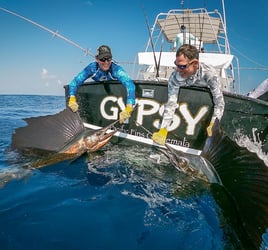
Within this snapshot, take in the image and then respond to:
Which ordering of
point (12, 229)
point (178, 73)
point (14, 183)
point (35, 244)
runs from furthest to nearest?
point (178, 73), point (14, 183), point (12, 229), point (35, 244)

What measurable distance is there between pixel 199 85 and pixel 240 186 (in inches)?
68.8

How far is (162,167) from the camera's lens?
3.65m

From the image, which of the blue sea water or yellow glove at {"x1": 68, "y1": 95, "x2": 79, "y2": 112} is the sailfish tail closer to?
the blue sea water

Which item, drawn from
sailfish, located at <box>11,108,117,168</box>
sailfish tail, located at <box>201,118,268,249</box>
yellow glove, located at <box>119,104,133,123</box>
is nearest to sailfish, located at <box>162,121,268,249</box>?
sailfish tail, located at <box>201,118,268,249</box>

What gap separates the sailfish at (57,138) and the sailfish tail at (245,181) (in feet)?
5.27

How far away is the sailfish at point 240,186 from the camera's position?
2.01 m

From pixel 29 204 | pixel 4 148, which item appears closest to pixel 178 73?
pixel 29 204

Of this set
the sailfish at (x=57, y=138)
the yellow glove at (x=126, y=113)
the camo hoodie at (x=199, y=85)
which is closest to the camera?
the camo hoodie at (x=199, y=85)

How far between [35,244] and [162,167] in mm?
2038

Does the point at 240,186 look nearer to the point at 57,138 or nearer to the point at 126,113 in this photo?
the point at 126,113

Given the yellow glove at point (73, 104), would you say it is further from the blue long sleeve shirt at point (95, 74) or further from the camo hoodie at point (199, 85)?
the camo hoodie at point (199, 85)

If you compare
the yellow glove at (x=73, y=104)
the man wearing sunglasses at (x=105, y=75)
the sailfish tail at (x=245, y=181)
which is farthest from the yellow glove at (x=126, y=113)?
the sailfish tail at (x=245, y=181)

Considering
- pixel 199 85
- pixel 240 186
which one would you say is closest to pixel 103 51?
pixel 199 85

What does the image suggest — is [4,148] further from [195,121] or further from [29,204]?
[195,121]
